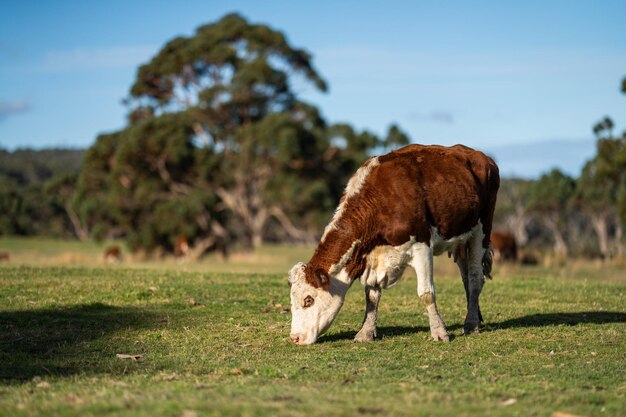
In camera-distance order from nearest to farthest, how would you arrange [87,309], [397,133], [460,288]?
[87,309]
[460,288]
[397,133]

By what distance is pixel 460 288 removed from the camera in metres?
19.4

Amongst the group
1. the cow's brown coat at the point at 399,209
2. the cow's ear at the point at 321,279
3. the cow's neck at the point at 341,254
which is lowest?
the cow's ear at the point at 321,279

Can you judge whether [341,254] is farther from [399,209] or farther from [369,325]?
[369,325]

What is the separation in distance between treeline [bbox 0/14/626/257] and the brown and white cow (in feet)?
110

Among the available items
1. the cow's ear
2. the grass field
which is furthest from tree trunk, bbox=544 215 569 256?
the cow's ear

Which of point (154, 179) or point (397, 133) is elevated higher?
point (397, 133)

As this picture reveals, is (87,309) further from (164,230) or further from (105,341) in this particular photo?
(164,230)

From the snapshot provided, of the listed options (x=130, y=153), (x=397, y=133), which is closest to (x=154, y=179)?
(x=130, y=153)

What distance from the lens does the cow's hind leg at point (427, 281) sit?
1205cm

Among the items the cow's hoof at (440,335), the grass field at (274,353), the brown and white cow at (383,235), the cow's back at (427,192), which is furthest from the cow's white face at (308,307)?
the cow's hoof at (440,335)

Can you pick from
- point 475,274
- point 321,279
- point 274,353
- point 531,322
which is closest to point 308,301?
point 321,279

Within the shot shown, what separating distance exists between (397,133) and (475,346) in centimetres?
5137

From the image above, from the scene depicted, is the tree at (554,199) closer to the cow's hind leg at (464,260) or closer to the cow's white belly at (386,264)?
the cow's hind leg at (464,260)

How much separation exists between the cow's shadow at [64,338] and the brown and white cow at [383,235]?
2.51 m
